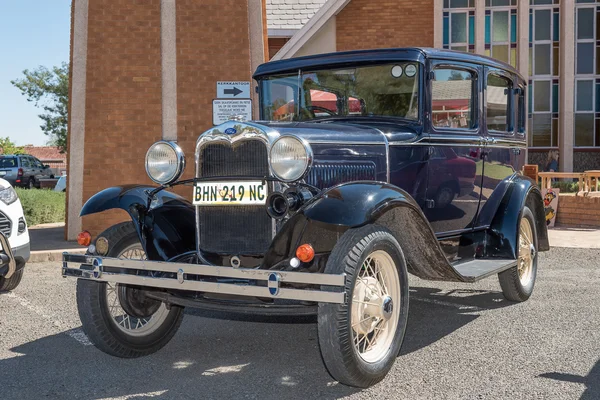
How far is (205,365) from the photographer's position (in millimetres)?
4543

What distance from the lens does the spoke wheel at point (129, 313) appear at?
4.63 metres

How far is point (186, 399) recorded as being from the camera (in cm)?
386

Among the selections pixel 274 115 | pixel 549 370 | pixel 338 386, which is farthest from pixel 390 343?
pixel 274 115

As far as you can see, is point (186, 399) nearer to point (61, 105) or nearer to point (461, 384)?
point (461, 384)

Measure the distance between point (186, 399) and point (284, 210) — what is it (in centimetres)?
120

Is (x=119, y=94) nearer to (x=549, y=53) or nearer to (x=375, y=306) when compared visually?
(x=375, y=306)

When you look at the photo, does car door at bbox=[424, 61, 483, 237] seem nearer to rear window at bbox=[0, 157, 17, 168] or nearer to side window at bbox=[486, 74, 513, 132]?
side window at bbox=[486, 74, 513, 132]

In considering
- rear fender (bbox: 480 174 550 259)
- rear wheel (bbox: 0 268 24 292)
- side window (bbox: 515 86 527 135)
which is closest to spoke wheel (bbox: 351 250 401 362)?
rear fender (bbox: 480 174 550 259)

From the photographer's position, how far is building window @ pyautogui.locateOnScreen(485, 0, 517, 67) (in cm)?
2256

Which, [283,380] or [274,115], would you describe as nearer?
[283,380]

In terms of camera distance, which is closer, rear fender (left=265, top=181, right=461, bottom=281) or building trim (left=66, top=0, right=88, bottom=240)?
rear fender (left=265, top=181, right=461, bottom=281)

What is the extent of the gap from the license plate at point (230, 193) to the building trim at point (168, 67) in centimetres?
713

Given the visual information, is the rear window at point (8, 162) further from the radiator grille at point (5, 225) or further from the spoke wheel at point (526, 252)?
the spoke wheel at point (526, 252)

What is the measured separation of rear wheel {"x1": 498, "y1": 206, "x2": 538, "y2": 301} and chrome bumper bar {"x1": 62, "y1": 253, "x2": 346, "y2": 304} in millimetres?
3001
